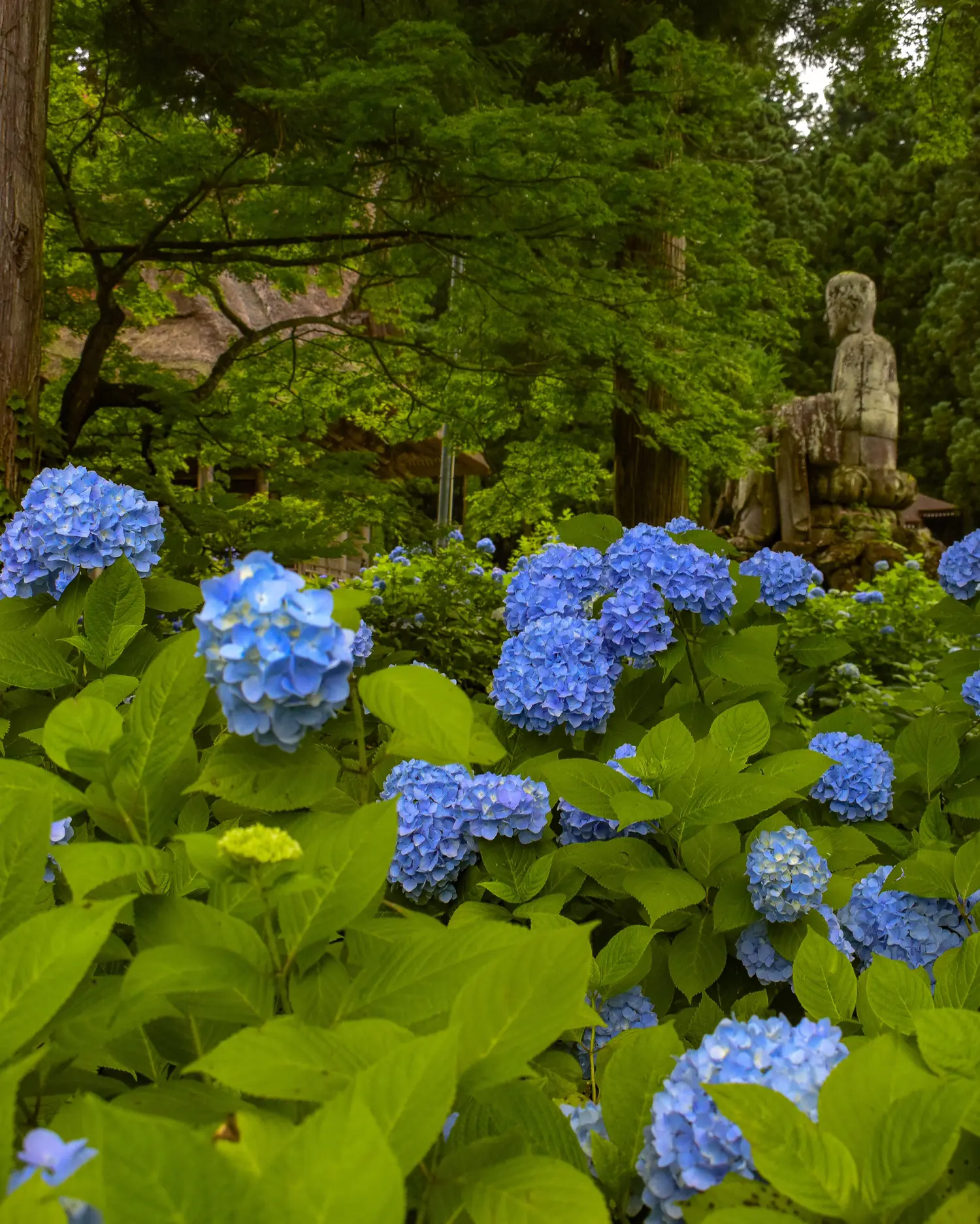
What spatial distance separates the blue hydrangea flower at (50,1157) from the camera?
56 centimetres

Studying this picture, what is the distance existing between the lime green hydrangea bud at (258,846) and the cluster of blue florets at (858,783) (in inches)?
62.7

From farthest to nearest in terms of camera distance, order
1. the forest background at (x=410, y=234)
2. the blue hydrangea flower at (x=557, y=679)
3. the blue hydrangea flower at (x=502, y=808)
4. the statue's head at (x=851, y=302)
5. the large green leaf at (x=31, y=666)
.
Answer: the statue's head at (x=851, y=302)
the forest background at (x=410, y=234)
the blue hydrangea flower at (x=557, y=679)
the blue hydrangea flower at (x=502, y=808)
the large green leaf at (x=31, y=666)

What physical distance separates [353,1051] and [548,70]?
27.6 ft

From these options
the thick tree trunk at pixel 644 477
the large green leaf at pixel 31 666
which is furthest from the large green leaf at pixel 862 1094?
the thick tree trunk at pixel 644 477

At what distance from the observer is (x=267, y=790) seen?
833 mm

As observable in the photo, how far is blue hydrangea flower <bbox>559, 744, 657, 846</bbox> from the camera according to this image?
166 centimetres

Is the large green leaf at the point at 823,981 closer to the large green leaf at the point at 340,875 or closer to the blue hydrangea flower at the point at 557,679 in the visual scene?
the large green leaf at the point at 340,875

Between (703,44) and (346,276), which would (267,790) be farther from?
(346,276)

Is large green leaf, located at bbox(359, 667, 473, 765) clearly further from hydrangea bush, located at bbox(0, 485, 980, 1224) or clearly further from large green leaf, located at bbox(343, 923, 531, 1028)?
large green leaf, located at bbox(343, 923, 531, 1028)

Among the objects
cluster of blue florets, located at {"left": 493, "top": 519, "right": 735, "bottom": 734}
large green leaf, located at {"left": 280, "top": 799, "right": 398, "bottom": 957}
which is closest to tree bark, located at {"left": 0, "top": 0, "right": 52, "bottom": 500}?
cluster of blue florets, located at {"left": 493, "top": 519, "right": 735, "bottom": 734}

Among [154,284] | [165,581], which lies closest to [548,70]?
[154,284]

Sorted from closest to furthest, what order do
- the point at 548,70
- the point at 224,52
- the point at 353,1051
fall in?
1. the point at 353,1051
2. the point at 224,52
3. the point at 548,70

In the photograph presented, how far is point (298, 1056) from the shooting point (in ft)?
2.22

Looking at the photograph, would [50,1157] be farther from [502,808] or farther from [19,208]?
[19,208]
